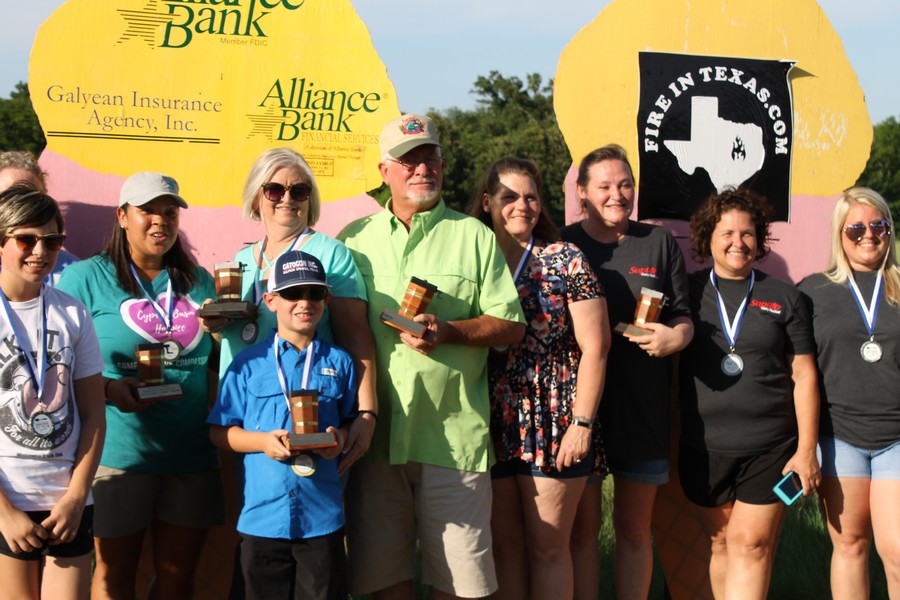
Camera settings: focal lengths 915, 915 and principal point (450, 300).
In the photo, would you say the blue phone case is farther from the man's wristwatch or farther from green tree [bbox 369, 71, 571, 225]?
green tree [bbox 369, 71, 571, 225]

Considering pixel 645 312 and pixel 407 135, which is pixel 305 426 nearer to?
pixel 407 135

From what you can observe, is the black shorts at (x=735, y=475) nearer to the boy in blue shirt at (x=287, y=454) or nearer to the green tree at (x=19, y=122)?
the boy in blue shirt at (x=287, y=454)

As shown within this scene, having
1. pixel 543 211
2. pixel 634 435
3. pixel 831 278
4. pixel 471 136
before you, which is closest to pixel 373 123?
pixel 543 211

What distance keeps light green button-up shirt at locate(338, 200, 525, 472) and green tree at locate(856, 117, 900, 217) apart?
30596mm

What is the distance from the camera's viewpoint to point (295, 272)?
370 centimetres

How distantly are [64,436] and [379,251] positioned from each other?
153cm

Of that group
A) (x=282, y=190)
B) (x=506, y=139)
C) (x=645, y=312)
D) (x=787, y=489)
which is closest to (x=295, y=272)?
(x=282, y=190)

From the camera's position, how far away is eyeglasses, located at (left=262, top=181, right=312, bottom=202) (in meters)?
4.03

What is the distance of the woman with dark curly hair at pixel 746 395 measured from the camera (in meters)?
4.57

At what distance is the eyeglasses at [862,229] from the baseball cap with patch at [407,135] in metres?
2.21

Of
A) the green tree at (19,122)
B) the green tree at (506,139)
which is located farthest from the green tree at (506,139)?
the green tree at (19,122)

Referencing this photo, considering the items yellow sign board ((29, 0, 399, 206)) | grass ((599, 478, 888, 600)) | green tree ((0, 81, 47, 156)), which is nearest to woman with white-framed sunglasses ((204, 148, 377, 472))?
yellow sign board ((29, 0, 399, 206))

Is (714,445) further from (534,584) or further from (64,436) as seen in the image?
(64,436)

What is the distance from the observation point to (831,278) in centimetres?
475
